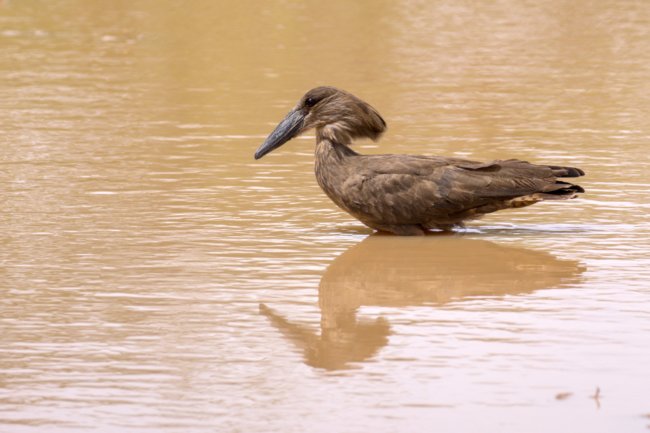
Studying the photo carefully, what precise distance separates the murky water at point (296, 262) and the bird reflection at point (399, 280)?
26 millimetres

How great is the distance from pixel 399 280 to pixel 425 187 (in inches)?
56.4

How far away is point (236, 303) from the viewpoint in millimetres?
8531

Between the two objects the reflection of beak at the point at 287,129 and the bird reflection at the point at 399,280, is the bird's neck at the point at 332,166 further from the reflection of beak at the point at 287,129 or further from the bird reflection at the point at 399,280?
the bird reflection at the point at 399,280

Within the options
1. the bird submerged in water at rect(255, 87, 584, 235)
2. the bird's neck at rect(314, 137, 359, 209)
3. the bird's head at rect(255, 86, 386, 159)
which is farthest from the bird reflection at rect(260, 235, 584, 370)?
the bird's head at rect(255, 86, 386, 159)

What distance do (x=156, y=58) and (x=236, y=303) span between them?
41.0 feet

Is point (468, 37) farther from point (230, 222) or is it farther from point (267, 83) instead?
point (230, 222)

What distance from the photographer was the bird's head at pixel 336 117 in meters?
11.1

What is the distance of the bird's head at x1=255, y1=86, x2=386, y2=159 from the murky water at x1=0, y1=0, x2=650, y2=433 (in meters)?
0.73

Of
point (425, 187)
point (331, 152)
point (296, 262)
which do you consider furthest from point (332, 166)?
point (296, 262)

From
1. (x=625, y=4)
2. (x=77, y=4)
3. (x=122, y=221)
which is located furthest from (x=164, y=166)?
(x=625, y=4)

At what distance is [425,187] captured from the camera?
415 inches

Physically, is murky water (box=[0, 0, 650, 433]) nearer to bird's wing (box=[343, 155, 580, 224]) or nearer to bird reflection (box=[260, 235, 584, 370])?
bird reflection (box=[260, 235, 584, 370])

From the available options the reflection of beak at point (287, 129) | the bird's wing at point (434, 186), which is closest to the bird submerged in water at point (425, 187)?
the bird's wing at point (434, 186)

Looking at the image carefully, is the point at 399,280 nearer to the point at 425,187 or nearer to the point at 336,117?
the point at 425,187
